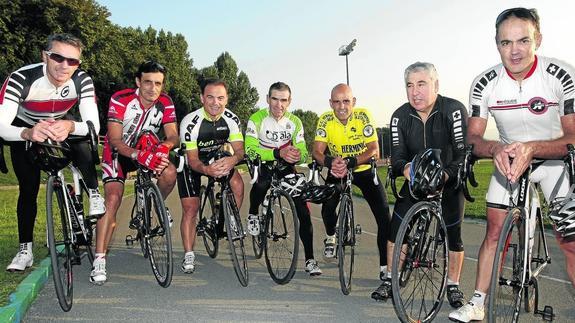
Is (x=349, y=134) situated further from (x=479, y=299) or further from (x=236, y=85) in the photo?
(x=236, y=85)

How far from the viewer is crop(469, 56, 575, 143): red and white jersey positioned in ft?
12.7

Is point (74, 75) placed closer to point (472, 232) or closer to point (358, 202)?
point (472, 232)

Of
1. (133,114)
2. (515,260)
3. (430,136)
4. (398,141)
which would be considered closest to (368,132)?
(398,141)

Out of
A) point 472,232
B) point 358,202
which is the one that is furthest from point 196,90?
point 472,232

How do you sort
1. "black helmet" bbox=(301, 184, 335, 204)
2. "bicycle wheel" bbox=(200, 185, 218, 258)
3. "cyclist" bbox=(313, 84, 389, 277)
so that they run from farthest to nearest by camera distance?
"bicycle wheel" bbox=(200, 185, 218, 258) → "cyclist" bbox=(313, 84, 389, 277) → "black helmet" bbox=(301, 184, 335, 204)

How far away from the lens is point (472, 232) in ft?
31.2

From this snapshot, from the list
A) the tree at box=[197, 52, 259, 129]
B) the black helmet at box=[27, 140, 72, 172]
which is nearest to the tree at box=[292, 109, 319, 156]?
the tree at box=[197, 52, 259, 129]

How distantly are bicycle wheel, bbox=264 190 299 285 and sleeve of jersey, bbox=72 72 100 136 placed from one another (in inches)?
81.8

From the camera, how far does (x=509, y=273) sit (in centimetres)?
386

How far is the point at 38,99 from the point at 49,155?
29.5 inches

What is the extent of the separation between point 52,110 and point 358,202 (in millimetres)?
11795

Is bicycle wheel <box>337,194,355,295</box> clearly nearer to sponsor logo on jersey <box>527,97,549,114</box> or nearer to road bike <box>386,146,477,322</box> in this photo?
road bike <box>386,146,477,322</box>

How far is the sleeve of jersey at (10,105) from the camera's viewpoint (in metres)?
4.88

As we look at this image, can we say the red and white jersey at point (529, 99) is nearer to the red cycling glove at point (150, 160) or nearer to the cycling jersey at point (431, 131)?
the cycling jersey at point (431, 131)
